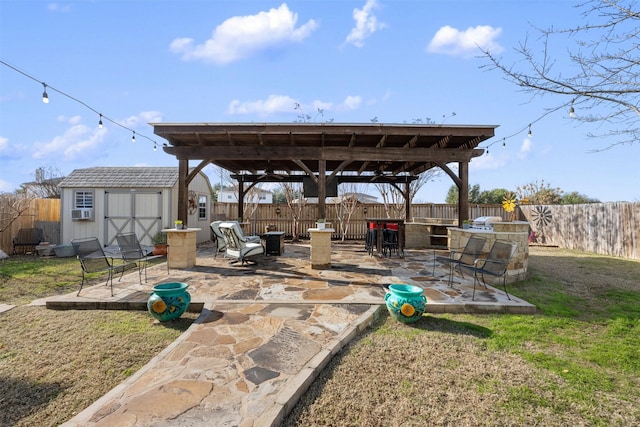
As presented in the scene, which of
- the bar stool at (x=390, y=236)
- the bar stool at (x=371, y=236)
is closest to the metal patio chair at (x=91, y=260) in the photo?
the bar stool at (x=371, y=236)

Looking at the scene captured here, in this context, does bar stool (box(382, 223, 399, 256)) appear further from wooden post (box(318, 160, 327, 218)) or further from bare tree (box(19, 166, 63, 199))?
bare tree (box(19, 166, 63, 199))

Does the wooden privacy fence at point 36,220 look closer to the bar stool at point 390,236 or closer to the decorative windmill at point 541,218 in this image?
the bar stool at point 390,236

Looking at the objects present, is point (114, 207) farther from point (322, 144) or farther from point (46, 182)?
point (46, 182)

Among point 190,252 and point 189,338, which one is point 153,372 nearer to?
point 189,338

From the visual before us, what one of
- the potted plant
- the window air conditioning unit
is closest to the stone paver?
the potted plant

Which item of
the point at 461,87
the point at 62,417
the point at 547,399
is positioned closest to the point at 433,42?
the point at 461,87

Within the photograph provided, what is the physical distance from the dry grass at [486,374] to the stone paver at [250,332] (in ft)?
0.77

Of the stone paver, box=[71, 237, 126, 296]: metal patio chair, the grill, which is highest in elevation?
the grill

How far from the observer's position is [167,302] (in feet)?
11.1

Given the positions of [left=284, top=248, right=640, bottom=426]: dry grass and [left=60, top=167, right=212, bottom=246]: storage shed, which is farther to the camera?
[left=60, top=167, right=212, bottom=246]: storage shed

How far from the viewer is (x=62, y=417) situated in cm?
188

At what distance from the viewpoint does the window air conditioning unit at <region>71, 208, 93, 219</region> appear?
9.95m

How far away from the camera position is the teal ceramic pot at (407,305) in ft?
10.8

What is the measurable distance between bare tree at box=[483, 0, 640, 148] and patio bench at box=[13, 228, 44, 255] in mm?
13514
